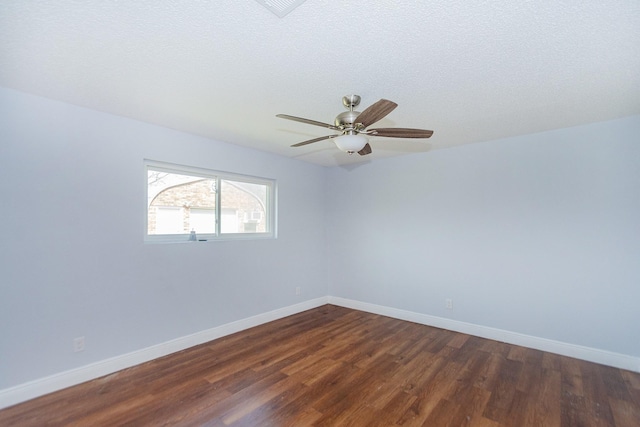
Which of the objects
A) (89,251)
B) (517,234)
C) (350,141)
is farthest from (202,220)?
(517,234)

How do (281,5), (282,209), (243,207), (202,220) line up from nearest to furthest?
(281,5), (202,220), (243,207), (282,209)

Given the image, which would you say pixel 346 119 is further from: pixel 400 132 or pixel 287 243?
pixel 287 243

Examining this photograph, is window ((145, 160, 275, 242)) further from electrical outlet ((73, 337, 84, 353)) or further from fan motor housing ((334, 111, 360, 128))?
fan motor housing ((334, 111, 360, 128))

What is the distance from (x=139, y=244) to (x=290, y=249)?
206 cm

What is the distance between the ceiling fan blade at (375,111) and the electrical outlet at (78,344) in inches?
113

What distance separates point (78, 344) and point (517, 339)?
4342 millimetres

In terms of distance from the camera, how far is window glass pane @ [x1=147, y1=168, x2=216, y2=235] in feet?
9.99

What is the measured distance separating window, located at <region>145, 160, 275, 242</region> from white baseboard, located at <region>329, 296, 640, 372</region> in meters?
2.11

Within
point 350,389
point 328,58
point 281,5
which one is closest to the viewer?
point 281,5

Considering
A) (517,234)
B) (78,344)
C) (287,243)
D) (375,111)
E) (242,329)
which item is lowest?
(242,329)

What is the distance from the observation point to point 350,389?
233 cm

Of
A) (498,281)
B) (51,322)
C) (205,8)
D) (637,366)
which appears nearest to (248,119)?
(205,8)

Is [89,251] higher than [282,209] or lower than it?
lower

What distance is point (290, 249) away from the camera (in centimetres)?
438
